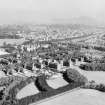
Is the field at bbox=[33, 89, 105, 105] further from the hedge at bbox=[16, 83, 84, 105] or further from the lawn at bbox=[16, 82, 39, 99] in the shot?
the lawn at bbox=[16, 82, 39, 99]

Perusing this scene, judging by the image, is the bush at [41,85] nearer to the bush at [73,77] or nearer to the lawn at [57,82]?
the lawn at [57,82]

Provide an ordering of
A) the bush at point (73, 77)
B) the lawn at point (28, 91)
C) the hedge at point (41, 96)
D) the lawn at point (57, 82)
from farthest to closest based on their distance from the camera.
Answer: the lawn at point (57, 82) → the bush at point (73, 77) → the lawn at point (28, 91) → the hedge at point (41, 96)

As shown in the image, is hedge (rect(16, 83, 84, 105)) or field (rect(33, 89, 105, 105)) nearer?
hedge (rect(16, 83, 84, 105))

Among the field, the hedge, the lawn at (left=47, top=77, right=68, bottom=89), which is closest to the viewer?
the hedge

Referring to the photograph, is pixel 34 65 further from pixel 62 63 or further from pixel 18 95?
pixel 18 95

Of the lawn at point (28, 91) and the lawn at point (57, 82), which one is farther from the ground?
the lawn at point (28, 91)

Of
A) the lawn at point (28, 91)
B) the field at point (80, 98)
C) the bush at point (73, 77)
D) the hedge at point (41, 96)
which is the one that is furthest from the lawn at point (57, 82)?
the field at point (80, 98)

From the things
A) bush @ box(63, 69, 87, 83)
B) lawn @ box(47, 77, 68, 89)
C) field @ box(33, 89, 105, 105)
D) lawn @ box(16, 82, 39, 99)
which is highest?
bush @ box(63, 69, 87, 83)

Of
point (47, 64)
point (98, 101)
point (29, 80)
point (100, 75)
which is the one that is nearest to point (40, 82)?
point (29, 80)

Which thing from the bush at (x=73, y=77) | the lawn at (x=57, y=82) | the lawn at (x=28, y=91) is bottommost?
the lawn at (x=57, y=82)

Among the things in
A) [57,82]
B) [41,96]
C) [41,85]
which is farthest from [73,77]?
[41,96]

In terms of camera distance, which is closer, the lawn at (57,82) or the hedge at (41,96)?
the hedge at (41,96)

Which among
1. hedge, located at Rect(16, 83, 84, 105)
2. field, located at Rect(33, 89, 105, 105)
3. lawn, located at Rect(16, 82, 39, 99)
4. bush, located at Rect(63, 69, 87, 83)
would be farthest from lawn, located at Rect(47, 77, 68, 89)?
field, located at Rect(33, 89, 105, 105)
